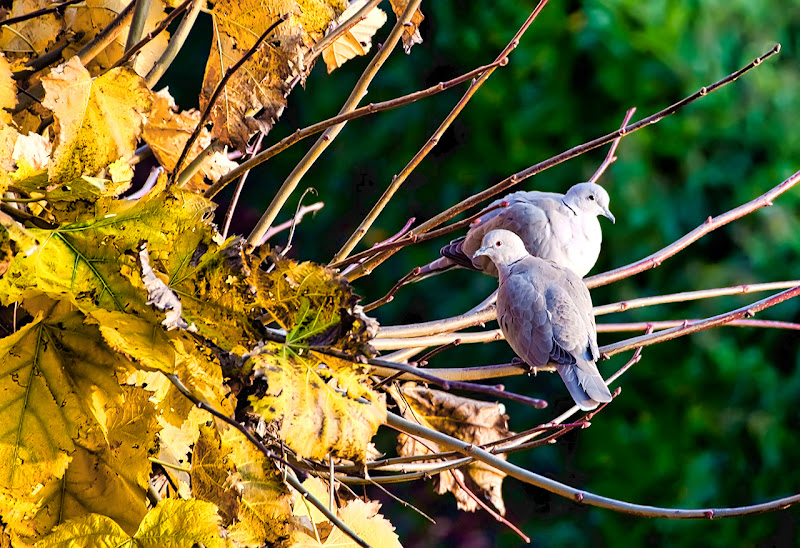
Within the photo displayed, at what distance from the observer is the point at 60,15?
1.73 ft

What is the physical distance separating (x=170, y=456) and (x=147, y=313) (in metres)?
0.15

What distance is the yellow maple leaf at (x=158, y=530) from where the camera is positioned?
36cm

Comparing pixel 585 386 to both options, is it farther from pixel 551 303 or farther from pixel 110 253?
pixel 110 253

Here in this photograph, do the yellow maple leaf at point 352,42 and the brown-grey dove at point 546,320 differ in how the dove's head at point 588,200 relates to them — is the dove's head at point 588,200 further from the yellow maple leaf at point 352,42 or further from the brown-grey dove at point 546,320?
the yellow maple leaf at point 352,42

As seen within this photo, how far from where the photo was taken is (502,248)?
92 centimetres

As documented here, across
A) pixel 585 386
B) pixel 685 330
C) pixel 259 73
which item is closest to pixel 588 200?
pixel 585 386

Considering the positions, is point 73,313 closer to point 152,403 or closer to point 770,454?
point 152,403

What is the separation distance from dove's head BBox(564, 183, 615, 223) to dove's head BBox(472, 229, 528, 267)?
179mm

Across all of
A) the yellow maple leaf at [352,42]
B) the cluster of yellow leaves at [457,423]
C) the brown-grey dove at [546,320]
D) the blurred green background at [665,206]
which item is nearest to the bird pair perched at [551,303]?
the brown-grey dove at [546,320]

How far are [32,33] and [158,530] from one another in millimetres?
331

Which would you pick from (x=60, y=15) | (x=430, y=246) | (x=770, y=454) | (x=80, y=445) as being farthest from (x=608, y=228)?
(x=80, y=445)

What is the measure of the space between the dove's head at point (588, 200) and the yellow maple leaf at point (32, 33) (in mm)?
715

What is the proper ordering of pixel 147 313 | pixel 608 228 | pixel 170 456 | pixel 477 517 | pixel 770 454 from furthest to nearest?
pixel 477 517 < pixel 608 228 < pixel 770 454 < pixel 170 456 < pixel 147 313

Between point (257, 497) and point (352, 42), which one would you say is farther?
point (352, 42)
